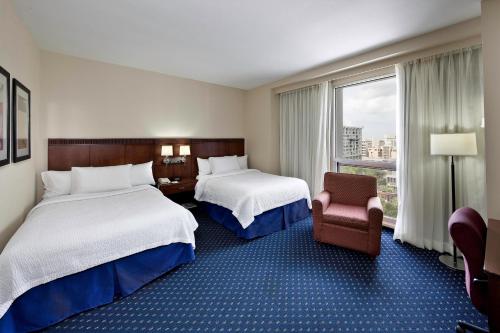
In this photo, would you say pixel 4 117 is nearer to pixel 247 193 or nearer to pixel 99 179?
pixel 99 179

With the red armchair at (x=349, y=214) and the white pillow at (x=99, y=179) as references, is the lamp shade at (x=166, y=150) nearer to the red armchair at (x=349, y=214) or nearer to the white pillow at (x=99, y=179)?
the white pillow at (x=99, y=179)

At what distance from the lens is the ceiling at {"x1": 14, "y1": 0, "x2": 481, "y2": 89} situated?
7.37 ft

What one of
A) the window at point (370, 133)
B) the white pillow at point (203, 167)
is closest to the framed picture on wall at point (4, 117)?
the white pillow at point (203, 167)

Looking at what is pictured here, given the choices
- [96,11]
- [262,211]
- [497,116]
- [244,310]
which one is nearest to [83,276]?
[244,310]

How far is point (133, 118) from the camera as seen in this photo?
405 centimetres

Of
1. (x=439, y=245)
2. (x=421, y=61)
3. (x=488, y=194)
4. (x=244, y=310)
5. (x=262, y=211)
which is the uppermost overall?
(x=421, y=61)

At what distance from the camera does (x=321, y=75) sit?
13.1 feet

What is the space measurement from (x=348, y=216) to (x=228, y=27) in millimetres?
2713

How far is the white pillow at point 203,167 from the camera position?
4676 mm

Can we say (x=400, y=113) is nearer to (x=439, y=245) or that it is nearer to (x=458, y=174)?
(x=458, y=174)

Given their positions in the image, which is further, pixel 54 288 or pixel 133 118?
pixel 133 118

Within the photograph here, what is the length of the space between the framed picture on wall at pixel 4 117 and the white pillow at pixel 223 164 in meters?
2.98

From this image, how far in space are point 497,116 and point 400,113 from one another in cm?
111

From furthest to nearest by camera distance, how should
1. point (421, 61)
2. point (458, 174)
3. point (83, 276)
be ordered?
point (421, 61)
point (458, 174)
point (83, 276)
